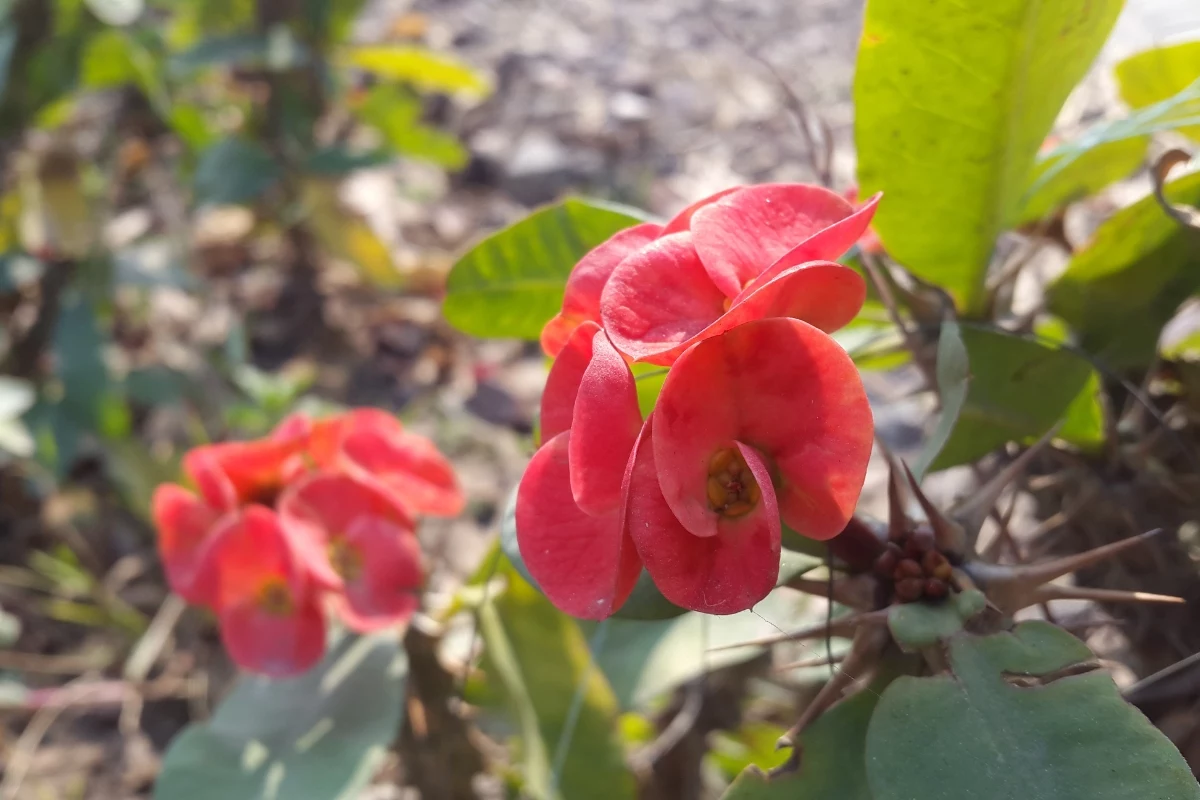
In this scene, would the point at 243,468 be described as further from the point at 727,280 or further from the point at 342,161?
the point at 342,161

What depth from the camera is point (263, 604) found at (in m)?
0.74

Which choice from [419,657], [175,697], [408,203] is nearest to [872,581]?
[419,657]

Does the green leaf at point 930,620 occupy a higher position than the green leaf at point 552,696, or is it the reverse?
the green leaf at point 930,620

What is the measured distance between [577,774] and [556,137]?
198 centimetres

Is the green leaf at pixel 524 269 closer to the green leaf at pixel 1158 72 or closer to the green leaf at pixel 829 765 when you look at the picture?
the green leaf at pixel 829 765

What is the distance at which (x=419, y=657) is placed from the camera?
0.81 m

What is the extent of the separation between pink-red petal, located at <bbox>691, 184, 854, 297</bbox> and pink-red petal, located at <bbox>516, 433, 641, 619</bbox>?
0.35 ft

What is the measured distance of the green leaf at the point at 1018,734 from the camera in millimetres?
357

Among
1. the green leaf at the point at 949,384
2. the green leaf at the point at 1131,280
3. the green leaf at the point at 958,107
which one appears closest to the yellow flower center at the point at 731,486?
the green leaf at the point at 949,384

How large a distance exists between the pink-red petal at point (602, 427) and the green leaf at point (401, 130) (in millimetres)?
1715

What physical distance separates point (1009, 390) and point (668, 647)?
1.15 feet

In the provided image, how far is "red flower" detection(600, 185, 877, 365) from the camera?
0.38 m

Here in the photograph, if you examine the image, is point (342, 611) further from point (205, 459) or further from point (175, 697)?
point (175, 697)

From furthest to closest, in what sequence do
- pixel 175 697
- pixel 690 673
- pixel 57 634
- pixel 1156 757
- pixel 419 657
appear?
1. pixel 57 634
2. pixel 175 697
3. pixel 419 657
4. pixel 690 673
5. pixel 1156 757
